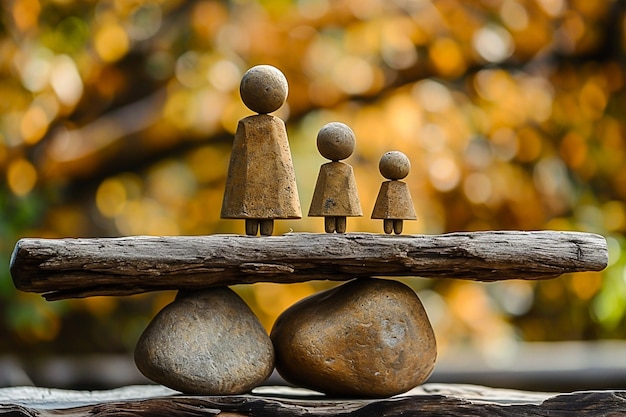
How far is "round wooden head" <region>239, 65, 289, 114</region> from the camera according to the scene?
203 centimetres

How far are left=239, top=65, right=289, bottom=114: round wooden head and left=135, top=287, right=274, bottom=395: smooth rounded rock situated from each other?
57 cm

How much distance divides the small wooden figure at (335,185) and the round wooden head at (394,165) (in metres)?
0.10

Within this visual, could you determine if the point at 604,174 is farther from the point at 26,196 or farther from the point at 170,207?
the point at 26,196

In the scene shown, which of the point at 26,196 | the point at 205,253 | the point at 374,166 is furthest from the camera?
the point at 374,166

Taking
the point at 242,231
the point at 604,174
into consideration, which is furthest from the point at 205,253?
the point at 604,174

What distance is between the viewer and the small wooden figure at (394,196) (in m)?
2.11

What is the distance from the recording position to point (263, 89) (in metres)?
2.03

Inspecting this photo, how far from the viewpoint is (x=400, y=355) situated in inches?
80.0

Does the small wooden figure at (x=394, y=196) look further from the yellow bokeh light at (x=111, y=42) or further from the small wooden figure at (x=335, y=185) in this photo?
the yellow bokeh light at (x=111, y=42)

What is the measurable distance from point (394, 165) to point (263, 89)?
17.2 inches

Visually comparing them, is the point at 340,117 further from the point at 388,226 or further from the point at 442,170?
the point at 388,226

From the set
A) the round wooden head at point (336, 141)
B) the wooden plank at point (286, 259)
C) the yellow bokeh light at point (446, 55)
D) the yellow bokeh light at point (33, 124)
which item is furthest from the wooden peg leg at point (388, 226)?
the yellow bokeh light at point (33, 124)

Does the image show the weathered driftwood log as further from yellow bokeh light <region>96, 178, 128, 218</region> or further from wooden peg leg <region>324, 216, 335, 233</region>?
yellow bokeh light <region>96, 178, 128, 218</region>

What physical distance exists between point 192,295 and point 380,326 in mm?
546
